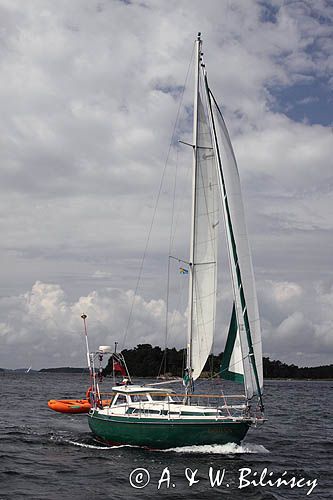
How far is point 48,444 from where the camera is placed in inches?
1187

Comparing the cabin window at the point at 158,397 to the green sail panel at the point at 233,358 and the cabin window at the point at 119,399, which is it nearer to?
the cabin window at the point at 119,399

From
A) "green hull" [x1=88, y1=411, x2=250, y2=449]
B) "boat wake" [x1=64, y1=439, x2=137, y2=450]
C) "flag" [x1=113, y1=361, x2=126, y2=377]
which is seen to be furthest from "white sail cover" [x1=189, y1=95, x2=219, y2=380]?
"boat wake" [x1=64, y1=439, x2=137, y2=450]

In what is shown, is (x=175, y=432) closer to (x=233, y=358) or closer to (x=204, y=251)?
(x=233, y=358)

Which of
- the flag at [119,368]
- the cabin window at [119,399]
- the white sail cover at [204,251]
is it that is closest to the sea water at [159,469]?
the cabin window at [119,399]

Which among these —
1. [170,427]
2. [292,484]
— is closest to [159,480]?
[170,427]

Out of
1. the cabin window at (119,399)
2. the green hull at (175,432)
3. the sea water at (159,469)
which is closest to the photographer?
the sea water at (159,469)

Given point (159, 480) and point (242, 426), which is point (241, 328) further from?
point (159, 480)

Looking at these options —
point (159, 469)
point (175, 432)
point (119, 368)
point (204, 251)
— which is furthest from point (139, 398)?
point (204, 251)

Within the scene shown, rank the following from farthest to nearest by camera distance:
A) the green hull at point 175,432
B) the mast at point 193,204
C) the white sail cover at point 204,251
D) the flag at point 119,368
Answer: the flag at point 119,368, the white sail cover at point 204,251, the mast at point 193,204, the green hull at point 175,432

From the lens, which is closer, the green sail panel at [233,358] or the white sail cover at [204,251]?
the green sail panel at [233,358]

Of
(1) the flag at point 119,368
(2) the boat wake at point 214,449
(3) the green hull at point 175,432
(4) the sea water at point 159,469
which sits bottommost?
(4) the sea water at point 159,469

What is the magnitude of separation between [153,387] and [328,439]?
40.7ft

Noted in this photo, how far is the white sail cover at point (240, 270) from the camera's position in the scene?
26.0 metres

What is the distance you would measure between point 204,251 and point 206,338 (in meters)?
3.83
